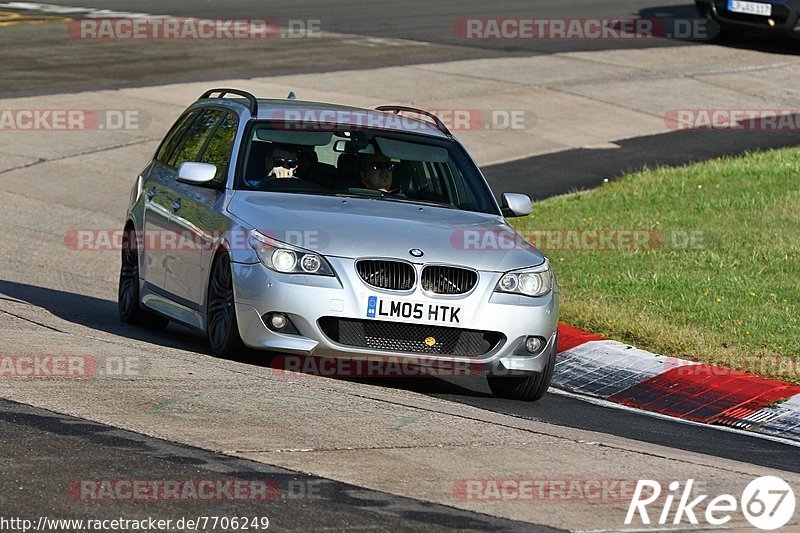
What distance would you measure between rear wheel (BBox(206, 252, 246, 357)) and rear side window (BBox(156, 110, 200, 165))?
78.9 inches

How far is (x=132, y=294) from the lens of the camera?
1088cm

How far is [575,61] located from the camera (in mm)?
26734

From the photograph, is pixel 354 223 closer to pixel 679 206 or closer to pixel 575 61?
pixel 679 206

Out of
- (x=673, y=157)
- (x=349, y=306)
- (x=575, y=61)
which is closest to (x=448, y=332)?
(x=349, y=306)

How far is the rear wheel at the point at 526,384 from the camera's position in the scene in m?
9.12

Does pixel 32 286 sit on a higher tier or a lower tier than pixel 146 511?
lower

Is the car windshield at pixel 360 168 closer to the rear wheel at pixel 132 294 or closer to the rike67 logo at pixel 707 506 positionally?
the rear wheel at pixel 132 294

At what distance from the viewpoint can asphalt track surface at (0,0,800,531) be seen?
5.89m

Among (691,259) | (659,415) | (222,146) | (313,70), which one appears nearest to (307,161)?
(222,146)

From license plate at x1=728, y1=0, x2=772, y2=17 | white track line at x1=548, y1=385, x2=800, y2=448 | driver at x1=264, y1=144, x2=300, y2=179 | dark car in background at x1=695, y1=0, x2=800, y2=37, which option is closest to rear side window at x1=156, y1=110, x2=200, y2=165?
driver at x1=264, y1=144, x2=300, y2=179

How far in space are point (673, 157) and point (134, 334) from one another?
11.2 m

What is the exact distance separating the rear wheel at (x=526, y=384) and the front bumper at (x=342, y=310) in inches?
10.3

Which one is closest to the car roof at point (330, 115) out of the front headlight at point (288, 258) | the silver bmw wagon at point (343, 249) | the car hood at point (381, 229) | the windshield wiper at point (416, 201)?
the silver bmw wagon at point (343, 249)

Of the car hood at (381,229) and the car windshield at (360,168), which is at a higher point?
the car windshield at (360,168)
